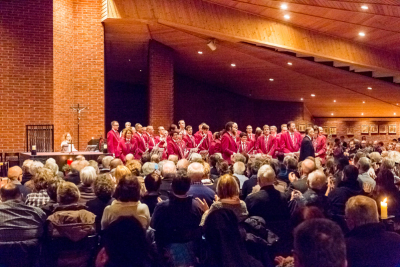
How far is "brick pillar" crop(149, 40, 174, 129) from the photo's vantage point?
1747 centimetres

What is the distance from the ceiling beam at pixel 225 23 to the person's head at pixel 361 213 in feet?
36.8

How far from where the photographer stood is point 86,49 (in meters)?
14.4

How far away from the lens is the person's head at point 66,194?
4371 millimetres

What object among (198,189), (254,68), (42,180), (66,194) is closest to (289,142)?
(254,68)

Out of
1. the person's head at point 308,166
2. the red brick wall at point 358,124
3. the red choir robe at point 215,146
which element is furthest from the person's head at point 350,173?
the red brick wall at point 358,124

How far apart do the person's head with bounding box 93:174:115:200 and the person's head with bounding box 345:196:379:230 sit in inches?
101

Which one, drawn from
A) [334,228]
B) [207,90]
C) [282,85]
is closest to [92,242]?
[334,228]

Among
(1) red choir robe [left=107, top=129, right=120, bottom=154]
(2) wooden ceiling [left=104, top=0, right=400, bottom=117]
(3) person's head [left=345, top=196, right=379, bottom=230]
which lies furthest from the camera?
(2) wooden ceiling [left=104, top=0, right=400, bottom=117]

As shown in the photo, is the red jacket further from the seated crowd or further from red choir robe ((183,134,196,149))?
the seated crowd

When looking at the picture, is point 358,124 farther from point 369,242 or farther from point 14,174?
point 369,242

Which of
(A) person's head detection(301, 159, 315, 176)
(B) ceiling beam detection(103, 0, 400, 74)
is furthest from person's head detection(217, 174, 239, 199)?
(B) ceiling beam detection(103, 0, 400, 74)

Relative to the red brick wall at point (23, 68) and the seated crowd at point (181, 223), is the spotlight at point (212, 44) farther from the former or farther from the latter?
the seated crowd at point (181, 223)

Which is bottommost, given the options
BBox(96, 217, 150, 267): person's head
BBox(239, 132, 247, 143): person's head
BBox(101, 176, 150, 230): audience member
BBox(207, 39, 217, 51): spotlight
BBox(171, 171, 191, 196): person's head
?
BBox(96, 217, 150, 267): person's head

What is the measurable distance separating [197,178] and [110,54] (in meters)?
16.1
